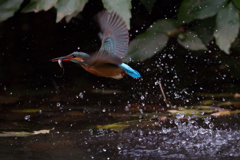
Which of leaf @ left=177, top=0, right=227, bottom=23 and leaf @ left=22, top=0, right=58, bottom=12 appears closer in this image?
leaf @ left=22, top=0, right=58, bottom=12

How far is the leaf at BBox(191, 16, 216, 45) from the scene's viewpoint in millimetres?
2334

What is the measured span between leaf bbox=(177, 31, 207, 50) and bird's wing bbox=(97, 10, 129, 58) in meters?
0.53

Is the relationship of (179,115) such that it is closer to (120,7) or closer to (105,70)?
(105,70)

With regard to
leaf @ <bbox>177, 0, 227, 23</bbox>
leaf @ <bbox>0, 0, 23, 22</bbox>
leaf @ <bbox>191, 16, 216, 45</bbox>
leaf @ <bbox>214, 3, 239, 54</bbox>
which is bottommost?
leaf @ <bbox>214, 3, 239, 54</bbox>

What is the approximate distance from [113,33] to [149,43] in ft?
1.37

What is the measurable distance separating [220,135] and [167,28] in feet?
2.41

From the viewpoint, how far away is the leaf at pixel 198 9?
80.4 inches

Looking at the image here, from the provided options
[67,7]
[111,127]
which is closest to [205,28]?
[111,127]

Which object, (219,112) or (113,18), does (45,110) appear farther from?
(219,112)

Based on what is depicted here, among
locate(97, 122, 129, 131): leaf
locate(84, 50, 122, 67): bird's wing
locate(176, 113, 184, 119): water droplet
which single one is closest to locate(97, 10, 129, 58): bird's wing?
locate(84, 50, 122, 67): bird's wing

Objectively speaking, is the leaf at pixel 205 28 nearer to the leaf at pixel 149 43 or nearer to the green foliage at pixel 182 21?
the green foliage at pixel 182 21

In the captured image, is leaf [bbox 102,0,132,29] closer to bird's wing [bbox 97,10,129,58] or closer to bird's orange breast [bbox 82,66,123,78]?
bird's wing [bbox 97,10,129,58]

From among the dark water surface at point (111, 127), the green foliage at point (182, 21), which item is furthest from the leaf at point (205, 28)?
the dark water surface at point (111, 127)

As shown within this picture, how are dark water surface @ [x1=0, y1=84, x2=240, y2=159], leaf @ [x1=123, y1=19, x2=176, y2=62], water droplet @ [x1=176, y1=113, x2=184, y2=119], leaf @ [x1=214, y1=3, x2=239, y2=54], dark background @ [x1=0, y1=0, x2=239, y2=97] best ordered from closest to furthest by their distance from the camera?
dark water surface @ [x1=0, y1=84, x2=240, y2=159], leaf @ [x1=214, y1=3, x2=239, y2=54], leaf @ [x1=123, y1=19, x2=176, y2=62], water droplet @ [x1=176, y1=113, x2=184, y2=119], dark background @ [x1=0, y1=0, x2=239, y2=97]
